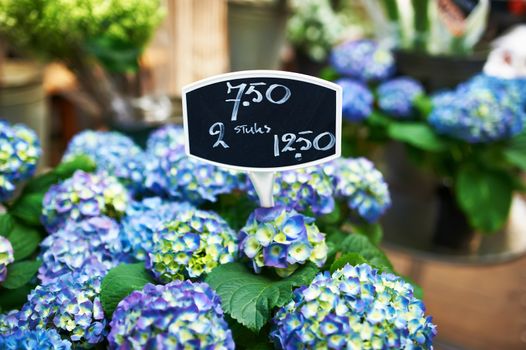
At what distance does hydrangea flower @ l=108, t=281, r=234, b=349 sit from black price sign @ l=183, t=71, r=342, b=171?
200 mm

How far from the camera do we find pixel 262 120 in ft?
2.39

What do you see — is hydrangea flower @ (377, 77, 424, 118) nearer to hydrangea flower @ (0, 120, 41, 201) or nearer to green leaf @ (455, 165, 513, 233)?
green leaf @ (455, 165, 513, 233)

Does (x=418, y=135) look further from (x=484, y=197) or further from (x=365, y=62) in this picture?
(x=365, y=62)

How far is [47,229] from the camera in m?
0.91

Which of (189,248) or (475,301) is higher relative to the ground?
(189,248)

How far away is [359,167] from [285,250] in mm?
303

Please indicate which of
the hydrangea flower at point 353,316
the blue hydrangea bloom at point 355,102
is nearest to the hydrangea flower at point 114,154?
the hydrangea flower at point 353,316

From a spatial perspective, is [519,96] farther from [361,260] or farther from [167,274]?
[167,274]

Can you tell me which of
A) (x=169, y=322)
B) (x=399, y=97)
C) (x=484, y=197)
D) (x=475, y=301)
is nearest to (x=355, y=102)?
(x=399, y=97)

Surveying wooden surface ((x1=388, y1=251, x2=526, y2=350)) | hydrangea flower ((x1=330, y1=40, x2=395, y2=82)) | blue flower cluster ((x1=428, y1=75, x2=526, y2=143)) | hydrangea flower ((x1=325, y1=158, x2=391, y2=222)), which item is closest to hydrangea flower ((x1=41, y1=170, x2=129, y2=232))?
hydrangea flower ((x1=325, y1=158, x2=391, y2=222))

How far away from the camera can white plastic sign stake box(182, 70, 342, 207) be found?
0.71 metres

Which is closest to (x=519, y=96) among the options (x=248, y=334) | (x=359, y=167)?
(x=359, y=167)

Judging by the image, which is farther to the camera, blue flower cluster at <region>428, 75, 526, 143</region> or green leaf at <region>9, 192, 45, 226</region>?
blue flower cluster at <region>428, 75, 526, 143</region>

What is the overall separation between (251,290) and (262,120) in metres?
0.22
